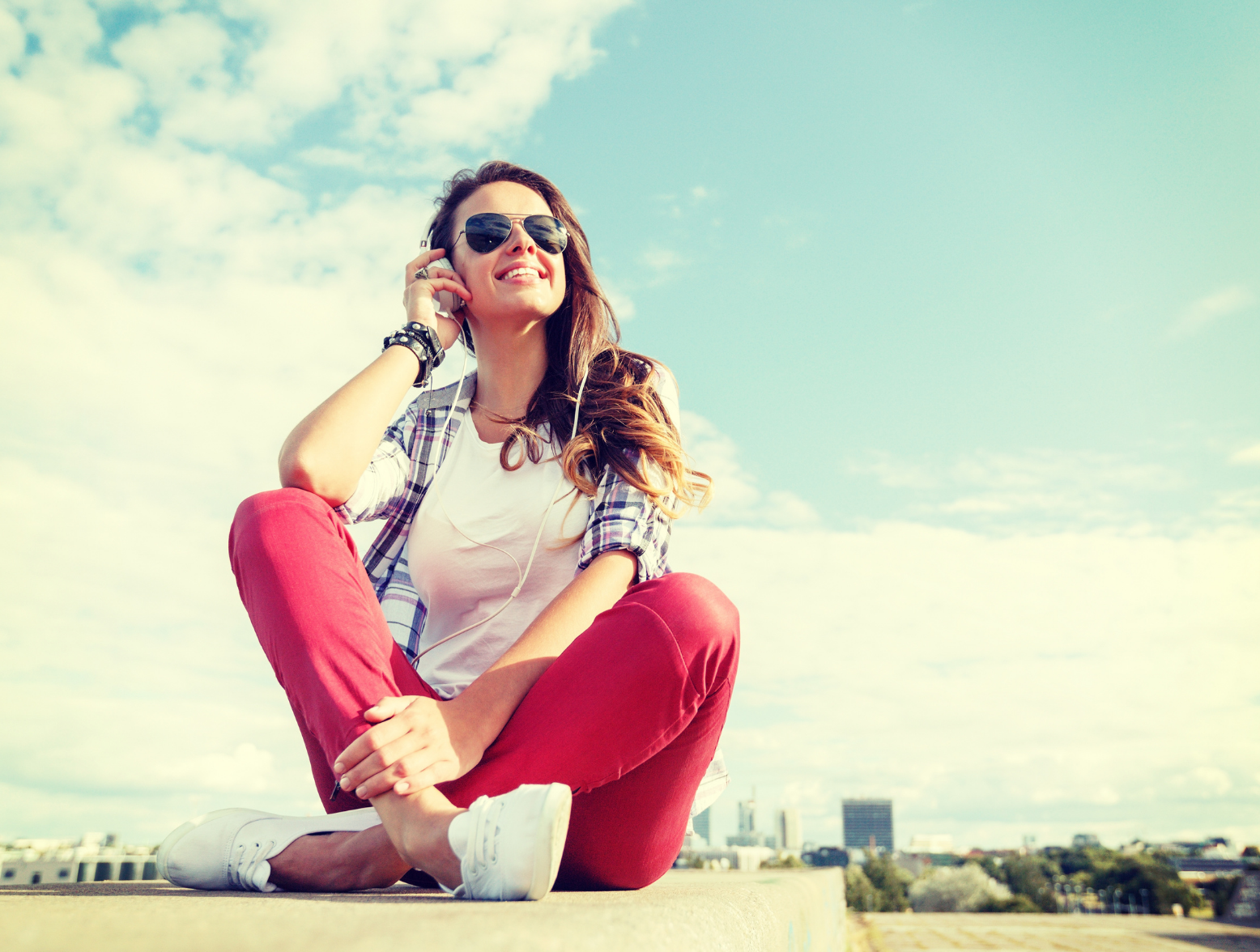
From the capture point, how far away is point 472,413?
2.61 metres

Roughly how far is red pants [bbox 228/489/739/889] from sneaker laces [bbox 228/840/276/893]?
221mm

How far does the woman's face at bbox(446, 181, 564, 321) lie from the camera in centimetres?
258

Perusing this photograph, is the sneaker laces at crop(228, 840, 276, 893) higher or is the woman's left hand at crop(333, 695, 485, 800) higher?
the woman's left hand at crop(333, 695, 485, 800)

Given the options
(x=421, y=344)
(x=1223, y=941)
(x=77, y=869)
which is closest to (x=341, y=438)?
(x=421, y=344)

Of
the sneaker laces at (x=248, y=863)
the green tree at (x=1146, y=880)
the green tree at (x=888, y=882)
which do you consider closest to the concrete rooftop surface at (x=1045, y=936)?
the sneaker laces at (x=248, y=863)

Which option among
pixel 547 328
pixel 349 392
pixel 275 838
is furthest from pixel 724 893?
pixel 547 328

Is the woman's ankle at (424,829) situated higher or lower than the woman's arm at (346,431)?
lower

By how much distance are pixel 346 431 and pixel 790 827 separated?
316ft

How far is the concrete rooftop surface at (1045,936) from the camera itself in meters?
12.2

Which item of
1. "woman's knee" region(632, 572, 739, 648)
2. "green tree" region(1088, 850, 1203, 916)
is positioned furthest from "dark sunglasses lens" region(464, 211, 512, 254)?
"green tree" region(1088, 850, 1203, 916)

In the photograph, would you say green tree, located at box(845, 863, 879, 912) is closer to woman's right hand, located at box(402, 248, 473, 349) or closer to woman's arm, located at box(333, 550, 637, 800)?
woman's right hand, located at box(402, 248, 473, 349)

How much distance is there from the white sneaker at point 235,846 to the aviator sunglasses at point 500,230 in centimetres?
175

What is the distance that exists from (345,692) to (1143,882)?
67804 millimetres

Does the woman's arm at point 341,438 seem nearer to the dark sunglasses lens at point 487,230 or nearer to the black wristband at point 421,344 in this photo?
the black wristband at point 421,344
